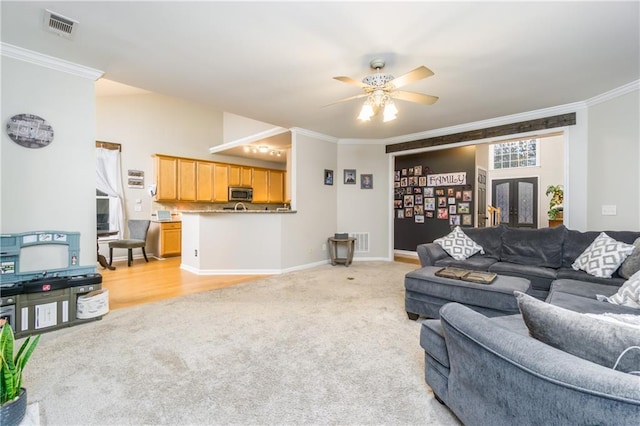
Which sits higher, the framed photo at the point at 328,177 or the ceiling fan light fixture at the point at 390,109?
the ceiling fan light fixture at the point at 390,109

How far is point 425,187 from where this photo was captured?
667 cm

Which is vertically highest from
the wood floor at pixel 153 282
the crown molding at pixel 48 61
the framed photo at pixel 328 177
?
the crown molding at pixel 48 61

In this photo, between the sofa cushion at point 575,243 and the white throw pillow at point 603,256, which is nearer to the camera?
the white throw pillow at point 603,256

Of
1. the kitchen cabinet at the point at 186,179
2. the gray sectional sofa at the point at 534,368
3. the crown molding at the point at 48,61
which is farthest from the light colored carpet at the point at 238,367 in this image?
the kitchen cabinet at the point at 186,179

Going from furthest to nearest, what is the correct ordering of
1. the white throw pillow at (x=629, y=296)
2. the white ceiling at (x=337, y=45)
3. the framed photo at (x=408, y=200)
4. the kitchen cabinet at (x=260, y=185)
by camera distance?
the kitchen cabinet at (x=260, y=185)
the framed photo at (x=408, y=200)
the white ceiling at (x=337, y=45)
the white throw pillow at (x=629, y=296)

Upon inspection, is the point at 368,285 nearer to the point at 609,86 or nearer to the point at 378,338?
the point at 378,338

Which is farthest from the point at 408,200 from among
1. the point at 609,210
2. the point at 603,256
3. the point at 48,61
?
the point at 48,61

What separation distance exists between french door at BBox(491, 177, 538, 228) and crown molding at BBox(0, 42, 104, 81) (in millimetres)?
10311

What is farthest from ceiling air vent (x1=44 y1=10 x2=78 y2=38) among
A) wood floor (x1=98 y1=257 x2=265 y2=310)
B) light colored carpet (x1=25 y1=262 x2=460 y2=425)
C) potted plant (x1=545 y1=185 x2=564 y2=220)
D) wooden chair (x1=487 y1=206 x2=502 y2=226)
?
potted plant (x1=545 y1=185 x2=564 y2=220)

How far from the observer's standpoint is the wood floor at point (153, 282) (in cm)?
360

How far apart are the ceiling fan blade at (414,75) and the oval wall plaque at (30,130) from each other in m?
3.26

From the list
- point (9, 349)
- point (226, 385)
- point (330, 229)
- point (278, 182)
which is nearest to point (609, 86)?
point (330, 229)

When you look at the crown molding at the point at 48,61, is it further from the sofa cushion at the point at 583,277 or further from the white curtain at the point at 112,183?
the sofa cushion at the point at 583,277

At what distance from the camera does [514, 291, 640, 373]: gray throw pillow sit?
2.83ft
